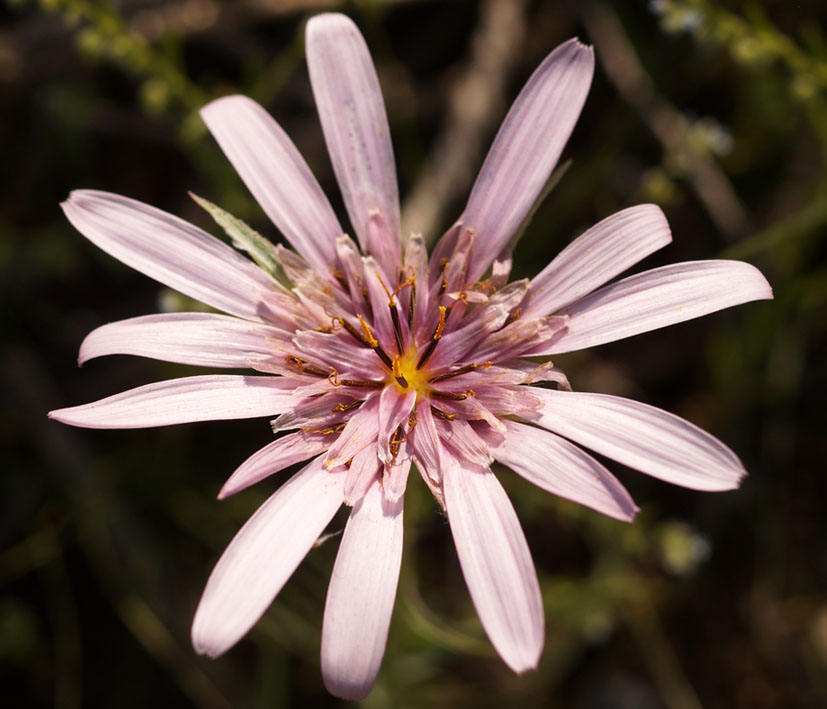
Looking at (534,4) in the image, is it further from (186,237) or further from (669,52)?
(186,237)

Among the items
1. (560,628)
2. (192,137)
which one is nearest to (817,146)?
(560,628)

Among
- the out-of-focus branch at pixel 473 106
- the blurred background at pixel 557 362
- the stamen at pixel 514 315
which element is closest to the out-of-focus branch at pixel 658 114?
the blurred background at pixel 557 362

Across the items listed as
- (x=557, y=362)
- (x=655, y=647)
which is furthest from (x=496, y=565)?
(x=655, y=647)

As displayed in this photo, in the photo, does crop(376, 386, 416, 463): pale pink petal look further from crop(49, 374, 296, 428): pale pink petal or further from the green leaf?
the green leaf

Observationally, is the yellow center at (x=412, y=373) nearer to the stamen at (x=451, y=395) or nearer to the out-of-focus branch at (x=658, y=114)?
the stamen at (x=451, y=395)

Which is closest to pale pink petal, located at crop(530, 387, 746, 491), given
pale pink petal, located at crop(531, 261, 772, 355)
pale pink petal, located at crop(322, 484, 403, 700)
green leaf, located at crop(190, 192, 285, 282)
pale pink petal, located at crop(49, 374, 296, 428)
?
pale pink petal, located at crop(531, 261, 772, 355)

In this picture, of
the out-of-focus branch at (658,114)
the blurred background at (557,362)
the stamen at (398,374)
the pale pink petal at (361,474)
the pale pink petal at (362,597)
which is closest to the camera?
the pale pink petal at (362,597)

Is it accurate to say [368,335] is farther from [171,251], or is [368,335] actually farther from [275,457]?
[171,251]

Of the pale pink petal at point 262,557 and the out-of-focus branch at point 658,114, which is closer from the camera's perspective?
the pale pink petal at point 262,557
